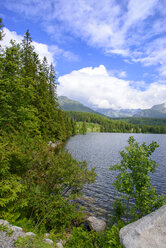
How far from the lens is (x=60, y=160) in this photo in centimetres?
1002

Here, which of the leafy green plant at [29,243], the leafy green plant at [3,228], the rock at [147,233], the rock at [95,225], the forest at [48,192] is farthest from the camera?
the rock at [95,225]

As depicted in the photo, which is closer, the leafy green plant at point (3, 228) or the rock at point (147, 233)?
the rock at point (147, 233)

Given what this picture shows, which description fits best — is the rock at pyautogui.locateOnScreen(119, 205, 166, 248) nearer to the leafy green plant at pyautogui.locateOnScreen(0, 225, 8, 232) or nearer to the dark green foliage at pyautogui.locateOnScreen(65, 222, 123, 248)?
the dark green foliage at pyautogui.locateOnScreen(65, 222, 123, 248)

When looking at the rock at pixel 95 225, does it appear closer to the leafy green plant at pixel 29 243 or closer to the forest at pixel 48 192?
the forest at pixel 48 192

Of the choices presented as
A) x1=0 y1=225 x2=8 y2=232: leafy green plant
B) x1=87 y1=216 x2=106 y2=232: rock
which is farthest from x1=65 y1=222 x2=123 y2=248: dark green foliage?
x1=87 y1=216 x2=106 y2=232: rock

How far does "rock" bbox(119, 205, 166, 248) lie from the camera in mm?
5323

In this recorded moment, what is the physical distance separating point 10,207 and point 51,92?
33.3 metres

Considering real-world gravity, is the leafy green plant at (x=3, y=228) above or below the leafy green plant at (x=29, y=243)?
above

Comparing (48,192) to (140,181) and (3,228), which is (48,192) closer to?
(3,228)

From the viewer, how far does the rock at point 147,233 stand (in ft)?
17.5

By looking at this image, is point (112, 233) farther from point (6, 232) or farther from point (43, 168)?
point (43, 168)

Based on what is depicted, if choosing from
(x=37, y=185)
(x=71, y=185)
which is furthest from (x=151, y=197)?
(x=37, y=185)

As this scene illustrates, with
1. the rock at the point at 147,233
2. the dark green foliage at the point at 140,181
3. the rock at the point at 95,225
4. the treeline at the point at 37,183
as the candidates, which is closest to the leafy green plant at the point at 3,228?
the treeline at the point at 37,183

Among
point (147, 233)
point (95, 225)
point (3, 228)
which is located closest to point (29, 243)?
point (3, 228)
